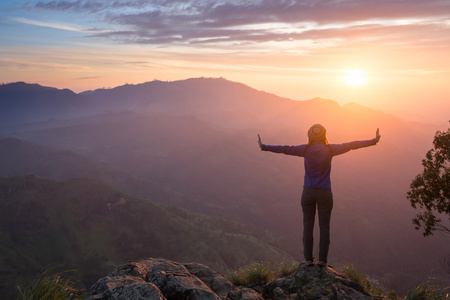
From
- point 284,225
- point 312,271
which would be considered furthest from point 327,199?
point 284,225

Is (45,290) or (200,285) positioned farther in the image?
(200,285)

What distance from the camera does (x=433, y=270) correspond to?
452 ft

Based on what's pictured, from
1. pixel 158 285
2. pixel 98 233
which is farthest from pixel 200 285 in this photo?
pixel 98 233

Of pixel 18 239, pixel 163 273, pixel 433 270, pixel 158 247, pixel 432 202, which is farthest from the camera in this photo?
pixel 433 270

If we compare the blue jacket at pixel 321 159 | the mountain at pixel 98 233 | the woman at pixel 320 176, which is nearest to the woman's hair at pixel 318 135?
the woman at pixel 320 176

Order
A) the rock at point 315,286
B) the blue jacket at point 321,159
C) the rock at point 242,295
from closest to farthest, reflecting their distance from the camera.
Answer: the rock at point 242,295, the rock at point 315,286, the blue jacket at point 321,159

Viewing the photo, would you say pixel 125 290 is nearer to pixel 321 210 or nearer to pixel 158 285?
pixel 158 285

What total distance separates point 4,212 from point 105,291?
158m

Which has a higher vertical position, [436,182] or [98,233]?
[436,182]

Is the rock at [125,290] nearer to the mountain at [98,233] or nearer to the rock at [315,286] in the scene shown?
the rock at [315,286]

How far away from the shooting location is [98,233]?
130 m

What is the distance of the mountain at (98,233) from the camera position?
111438mm

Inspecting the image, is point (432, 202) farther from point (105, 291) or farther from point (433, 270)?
point (433, 270)

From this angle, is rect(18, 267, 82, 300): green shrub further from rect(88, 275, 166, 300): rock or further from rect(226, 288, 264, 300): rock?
rect(226, 288, 264, 300): rock
